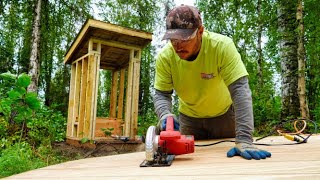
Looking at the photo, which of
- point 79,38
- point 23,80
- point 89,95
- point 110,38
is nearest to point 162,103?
point 23,80

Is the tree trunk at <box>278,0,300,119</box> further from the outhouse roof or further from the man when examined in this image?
the man

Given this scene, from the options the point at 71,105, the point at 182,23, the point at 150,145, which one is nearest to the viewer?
the point at 150,145

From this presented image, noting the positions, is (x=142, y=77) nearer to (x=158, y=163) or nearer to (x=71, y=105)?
(x=71, y=105)

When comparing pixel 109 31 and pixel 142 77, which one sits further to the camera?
pixel 142 77

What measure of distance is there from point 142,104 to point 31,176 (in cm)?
1828

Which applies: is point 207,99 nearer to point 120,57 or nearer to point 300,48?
point 300,48

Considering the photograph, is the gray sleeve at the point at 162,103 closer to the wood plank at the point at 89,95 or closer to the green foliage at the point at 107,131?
the wood plank at the point at 89,95

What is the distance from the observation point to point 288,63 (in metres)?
7.42

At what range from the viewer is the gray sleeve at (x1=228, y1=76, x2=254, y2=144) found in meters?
2.16

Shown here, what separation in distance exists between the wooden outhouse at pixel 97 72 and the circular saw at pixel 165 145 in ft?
16.7

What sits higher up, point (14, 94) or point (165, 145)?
point (14, 94)

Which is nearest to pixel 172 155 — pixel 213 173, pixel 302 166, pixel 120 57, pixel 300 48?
pixel 213 173

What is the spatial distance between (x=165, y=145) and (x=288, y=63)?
618 centimetres

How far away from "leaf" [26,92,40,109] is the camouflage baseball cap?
1458 mm
